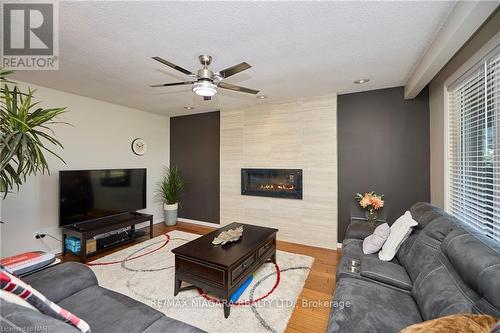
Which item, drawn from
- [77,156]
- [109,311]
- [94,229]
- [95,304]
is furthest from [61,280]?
[77,156]

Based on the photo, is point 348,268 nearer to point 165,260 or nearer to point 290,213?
point 290,213

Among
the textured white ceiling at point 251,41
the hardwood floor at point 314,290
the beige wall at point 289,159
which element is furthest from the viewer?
the beige wall at point 289,159

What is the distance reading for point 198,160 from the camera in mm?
4941

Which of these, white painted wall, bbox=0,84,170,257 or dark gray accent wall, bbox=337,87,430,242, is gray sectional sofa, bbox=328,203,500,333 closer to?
dark gray accent wall, bbox=337,87,430,242

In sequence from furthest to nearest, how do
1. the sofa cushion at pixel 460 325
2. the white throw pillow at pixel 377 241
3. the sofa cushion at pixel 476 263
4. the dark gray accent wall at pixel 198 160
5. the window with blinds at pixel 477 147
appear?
the dark gray accent wall at pixel 198 160 < the white throw pillow at pixel 377 241 < the window with blinds at pixel 477 147 < the sofa cushion at pixel 476 263 < the sofa cushion at pixel 460 325

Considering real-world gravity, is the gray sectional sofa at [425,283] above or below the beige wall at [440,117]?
below

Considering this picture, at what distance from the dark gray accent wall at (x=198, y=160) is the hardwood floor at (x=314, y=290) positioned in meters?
1.29

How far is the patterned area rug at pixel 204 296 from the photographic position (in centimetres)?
191

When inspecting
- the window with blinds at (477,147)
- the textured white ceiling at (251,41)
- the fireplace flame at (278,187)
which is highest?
the textured white ceiling at (251,41)

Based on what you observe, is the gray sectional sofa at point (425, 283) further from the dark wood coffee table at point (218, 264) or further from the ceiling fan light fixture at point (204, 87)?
the ceiling fan light fixture at point (204, 87)

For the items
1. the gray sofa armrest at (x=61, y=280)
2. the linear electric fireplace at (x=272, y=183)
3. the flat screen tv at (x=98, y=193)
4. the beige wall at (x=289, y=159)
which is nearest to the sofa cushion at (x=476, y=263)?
the beige wall at (x=289, y=159)

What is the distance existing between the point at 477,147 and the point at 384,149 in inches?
51.7

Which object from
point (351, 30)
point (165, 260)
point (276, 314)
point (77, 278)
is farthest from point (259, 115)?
point (77, 278)

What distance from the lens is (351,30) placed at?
1819 millimetres
